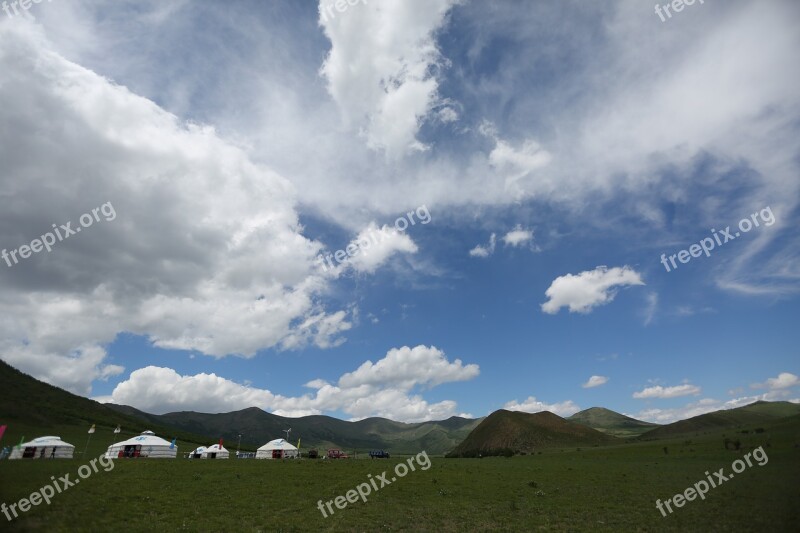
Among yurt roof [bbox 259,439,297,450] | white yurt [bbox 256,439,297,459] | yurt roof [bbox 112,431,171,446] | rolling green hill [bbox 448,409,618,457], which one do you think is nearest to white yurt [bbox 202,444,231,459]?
yurt roof [bbox 112,431,171,446]

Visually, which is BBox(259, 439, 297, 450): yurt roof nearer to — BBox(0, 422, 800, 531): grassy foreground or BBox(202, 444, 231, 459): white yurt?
BBox(202, 444, 231, 459): white yurt

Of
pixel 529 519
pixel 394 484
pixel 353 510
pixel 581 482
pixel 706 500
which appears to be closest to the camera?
pixel 529 519

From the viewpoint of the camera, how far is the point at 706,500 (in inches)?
1382

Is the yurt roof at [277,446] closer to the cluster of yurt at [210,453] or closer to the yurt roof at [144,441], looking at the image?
the cluster of yurt at [210,453]

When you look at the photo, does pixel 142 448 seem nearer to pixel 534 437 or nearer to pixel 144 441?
pixel 144 441

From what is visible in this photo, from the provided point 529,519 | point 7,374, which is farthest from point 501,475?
point 7,374

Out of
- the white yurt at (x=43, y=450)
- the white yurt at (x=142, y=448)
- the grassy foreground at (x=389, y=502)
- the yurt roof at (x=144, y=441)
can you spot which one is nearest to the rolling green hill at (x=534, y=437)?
the white yurt at (x=142, y=448)

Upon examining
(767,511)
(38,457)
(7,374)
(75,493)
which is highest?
(7,374)

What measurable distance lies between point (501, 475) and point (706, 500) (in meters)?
25.6

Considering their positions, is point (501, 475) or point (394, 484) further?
point (501, 475)

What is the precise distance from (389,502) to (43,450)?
60.3 metres

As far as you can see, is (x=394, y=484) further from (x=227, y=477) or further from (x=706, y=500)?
(x=706, y=500)

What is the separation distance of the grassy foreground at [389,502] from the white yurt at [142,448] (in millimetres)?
30155

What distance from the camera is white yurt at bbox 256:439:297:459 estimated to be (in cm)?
8962
